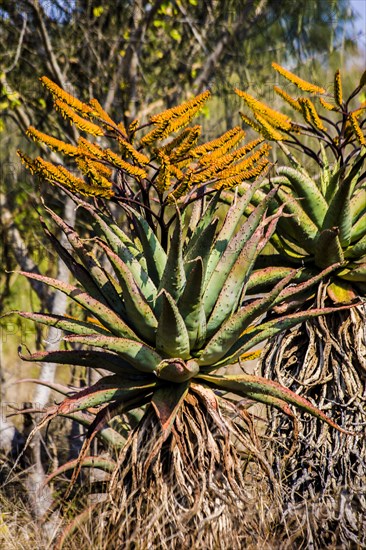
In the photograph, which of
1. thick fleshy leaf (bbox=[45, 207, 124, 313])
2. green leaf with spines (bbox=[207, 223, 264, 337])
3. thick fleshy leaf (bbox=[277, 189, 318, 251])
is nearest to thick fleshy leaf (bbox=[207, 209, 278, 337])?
green leaf with spines (bbox=[207, 223, 264, 337])

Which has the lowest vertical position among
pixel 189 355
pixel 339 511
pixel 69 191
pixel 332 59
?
pixel 339 511

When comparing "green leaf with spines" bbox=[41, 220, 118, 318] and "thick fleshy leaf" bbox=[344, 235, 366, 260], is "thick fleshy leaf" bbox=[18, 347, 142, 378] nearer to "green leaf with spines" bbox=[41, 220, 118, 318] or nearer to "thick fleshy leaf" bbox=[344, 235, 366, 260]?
"green leaf with spines" bbox=[41, 220, 118, 318]

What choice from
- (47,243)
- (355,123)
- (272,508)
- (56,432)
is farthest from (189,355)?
(47,243)

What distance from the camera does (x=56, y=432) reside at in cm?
834

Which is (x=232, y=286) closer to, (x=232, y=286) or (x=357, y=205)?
(x=232, y=286)

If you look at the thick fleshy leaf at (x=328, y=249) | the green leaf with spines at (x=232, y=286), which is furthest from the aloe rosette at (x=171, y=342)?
the thick fleshy leaf at (x=328, y=249)

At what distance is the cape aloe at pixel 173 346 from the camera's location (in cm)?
356

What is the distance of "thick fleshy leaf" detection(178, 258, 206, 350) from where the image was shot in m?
3.46

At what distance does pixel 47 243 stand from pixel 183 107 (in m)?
6.13

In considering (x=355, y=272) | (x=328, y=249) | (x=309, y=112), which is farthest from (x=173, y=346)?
(x=309, y=112)

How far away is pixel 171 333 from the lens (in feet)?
11.6

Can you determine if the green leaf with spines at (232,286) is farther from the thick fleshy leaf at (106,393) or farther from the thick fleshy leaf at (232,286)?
the thick fleshy leaf at (106,393)

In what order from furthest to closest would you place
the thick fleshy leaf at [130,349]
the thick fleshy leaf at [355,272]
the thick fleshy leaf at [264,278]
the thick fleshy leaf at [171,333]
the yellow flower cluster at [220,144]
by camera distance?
the thick fleshy leaf at [355,272], the thick fleshy leaf at [264,278], the yellow flower cluster at [220,144], the thick fleshy leaf at [130,349], the thick fleshy leaf at [171,333]

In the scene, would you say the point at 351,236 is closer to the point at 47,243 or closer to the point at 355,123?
the point at 355,123
